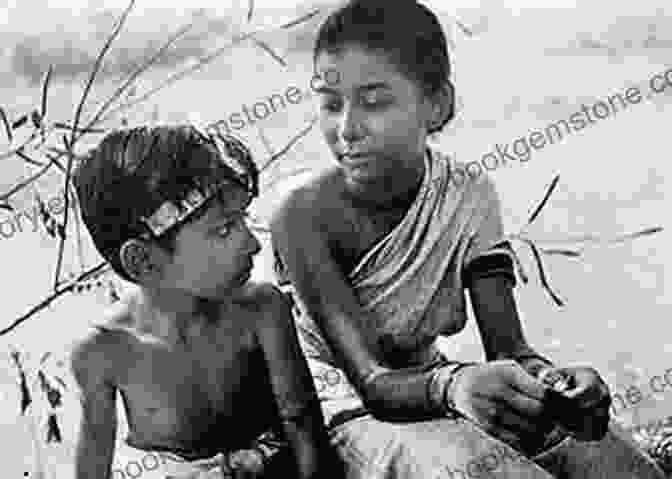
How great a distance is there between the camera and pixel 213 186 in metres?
1.42

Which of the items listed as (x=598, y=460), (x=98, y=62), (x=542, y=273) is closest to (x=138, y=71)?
(x=98, y=62)

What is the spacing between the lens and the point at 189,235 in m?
1.43

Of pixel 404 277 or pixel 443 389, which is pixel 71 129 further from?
pixel 443 389

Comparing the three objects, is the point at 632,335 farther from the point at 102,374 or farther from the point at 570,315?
the point at 102,374

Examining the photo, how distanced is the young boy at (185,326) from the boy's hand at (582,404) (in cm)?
29

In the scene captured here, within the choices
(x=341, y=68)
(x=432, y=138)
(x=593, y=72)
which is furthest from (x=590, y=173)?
(x=341, y=68)

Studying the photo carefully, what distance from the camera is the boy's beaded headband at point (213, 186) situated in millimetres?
1408

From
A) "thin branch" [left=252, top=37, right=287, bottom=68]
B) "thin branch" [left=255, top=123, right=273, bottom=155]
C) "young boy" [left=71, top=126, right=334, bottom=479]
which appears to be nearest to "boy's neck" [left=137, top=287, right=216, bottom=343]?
"young boy" [left=71, top=126, right=334, bottom=479]

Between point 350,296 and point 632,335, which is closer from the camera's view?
point 350,296

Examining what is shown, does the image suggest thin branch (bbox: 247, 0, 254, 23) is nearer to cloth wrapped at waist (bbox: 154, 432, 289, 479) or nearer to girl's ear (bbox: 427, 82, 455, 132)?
girl's ear (bbox: 427, 82, 455, 132)

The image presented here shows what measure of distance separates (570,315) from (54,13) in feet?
2.66

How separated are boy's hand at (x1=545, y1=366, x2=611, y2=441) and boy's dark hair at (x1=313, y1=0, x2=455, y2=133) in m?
0.37

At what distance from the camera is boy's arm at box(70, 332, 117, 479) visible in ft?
4.75

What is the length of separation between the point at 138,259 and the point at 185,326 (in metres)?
0.10
